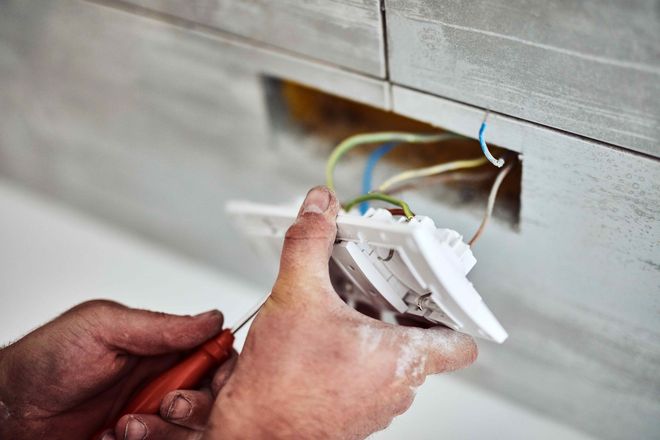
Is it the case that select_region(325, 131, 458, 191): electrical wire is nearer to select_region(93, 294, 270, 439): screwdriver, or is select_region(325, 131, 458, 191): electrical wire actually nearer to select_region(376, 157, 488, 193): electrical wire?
select_region(376, 157, 488, 193): electrical wire

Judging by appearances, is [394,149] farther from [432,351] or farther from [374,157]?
[432,351]

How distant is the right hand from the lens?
80cm

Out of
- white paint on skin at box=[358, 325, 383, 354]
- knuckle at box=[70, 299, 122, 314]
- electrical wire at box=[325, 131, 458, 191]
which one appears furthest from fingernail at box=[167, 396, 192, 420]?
electrical wire at box=[325, 131, 458, 191]

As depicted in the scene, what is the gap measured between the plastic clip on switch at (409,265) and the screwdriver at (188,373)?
0.15 m

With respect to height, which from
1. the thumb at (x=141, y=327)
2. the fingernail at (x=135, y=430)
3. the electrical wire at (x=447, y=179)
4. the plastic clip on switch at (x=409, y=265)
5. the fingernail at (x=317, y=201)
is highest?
the electrical wire at (x=447, y=179)

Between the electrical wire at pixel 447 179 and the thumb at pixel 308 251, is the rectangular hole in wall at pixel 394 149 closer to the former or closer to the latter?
the electrical wire at pixel 447 179

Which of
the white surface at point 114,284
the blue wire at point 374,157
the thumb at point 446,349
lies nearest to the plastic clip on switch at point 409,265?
the thumb at point 446,349

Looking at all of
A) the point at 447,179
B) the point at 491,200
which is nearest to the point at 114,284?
the point at 447,179

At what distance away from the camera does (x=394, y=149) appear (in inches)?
45.8

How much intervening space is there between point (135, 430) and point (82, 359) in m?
0.15

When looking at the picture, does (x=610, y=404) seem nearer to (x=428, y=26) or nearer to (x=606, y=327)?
(x=606, y=327)

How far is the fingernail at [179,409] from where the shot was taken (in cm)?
92

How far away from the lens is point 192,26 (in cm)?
114

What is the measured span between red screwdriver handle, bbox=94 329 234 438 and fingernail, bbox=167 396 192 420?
0.12ft
